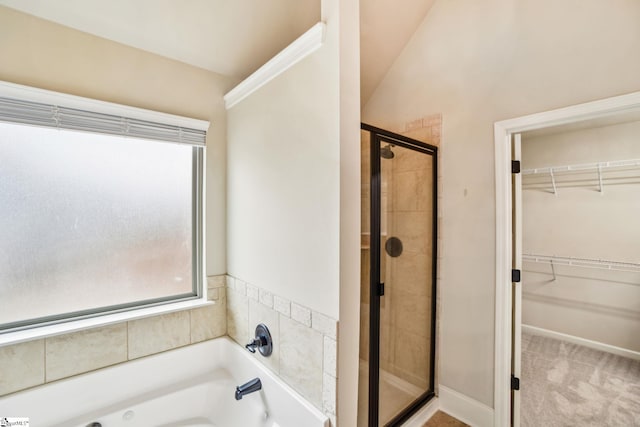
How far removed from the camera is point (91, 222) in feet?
5.21

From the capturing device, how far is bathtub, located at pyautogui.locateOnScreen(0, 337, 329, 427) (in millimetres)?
1354

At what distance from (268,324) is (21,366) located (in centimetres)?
124

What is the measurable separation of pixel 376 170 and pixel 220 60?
51.3 inches

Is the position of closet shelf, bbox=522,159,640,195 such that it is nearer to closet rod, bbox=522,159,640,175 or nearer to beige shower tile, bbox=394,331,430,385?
closet rod, bbox=522,159,640,175

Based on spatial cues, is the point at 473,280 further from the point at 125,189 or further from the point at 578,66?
the point at 125,189

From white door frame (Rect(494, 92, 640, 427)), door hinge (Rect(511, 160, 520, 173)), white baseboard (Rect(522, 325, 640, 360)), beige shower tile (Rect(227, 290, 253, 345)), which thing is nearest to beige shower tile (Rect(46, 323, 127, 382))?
beige shower tile (Rect(227, 290, 253, 345))

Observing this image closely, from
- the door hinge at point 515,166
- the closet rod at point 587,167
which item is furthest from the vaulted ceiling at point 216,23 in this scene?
the closet rod at point 587,167

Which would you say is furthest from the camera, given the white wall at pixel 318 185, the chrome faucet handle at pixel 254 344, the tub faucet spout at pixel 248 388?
the chrome faucet handle at pixel 254 344

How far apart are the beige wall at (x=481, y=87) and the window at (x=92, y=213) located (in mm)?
1841

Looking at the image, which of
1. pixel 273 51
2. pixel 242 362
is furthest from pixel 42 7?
pixel 242 362

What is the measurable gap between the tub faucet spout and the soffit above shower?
204 centimetres

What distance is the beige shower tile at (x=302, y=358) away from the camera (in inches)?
48.2

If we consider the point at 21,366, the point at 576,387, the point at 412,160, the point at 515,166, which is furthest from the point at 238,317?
the point at 576,387

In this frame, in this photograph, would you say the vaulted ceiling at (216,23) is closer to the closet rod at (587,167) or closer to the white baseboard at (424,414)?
the closet rod at (587,167)
